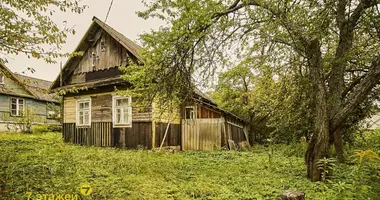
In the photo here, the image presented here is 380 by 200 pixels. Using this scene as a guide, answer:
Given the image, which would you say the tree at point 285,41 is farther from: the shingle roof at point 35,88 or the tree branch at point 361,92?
the shingle roof at point 35,88

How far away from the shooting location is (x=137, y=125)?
11.1 meters

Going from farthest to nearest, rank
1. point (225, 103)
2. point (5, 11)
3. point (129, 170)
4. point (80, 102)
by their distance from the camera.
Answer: point (225, 103) < point (80, 102) < point (129, 170) < point (5, 11)

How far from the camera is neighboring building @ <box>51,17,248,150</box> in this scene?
11.1 metres

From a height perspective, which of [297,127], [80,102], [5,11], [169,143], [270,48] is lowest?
→ [169,143]

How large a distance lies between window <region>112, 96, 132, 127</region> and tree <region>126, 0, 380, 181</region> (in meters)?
5.70

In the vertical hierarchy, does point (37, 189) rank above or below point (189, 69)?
below

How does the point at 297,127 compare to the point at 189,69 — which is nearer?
the point at 189,69

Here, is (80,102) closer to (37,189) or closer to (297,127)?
(37,189)

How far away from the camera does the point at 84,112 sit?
12945 millimetres

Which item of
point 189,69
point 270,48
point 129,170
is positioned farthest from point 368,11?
point 129,170

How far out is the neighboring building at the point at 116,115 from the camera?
1112cm

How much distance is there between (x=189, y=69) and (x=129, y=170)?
117 inches

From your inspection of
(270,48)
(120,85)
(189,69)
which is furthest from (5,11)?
(120,85)

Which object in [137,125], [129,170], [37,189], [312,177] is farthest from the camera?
[137,125]
